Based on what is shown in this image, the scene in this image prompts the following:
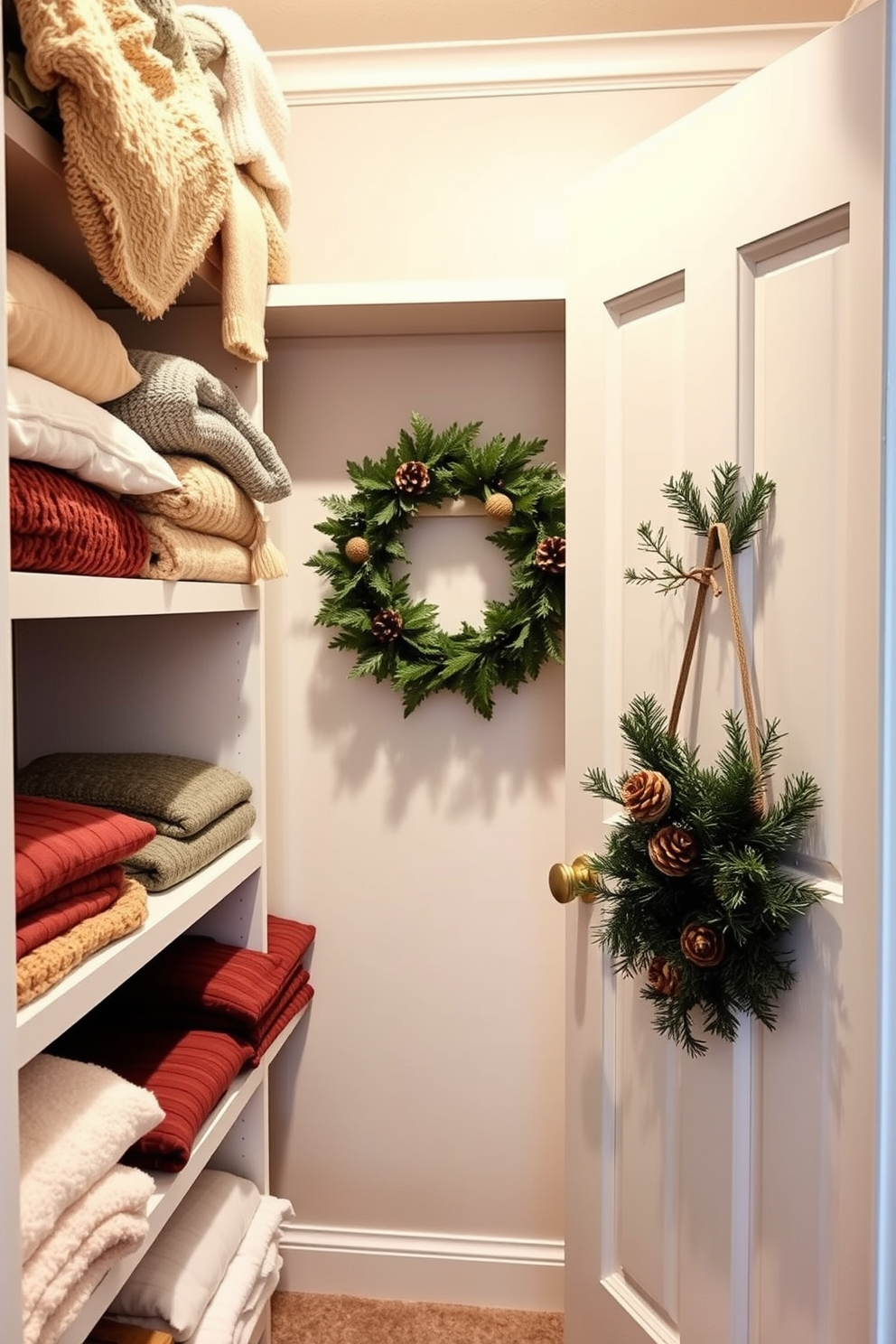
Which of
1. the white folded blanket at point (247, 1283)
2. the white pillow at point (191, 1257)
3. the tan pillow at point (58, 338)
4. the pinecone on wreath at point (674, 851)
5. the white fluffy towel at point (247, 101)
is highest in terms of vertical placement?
the white fluffy towel at point (247, 101)

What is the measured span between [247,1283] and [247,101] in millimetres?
Result: 1657

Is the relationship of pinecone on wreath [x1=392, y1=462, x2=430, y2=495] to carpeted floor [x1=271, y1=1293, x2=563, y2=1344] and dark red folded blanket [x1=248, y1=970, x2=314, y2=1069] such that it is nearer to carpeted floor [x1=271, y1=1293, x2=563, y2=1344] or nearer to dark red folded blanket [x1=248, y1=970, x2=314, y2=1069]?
dark red folded blanket [x1=248, y1=970, x2=314, y2=1069]

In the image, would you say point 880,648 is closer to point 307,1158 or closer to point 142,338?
point 142,338

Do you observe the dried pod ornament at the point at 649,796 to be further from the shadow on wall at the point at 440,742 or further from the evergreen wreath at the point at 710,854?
the shadow on wall at the point at 440,742

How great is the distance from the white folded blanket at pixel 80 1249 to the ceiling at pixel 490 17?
1.76 metres

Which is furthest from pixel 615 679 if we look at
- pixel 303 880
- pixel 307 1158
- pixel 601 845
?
pixel 307 1158

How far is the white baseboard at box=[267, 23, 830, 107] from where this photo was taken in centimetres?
171

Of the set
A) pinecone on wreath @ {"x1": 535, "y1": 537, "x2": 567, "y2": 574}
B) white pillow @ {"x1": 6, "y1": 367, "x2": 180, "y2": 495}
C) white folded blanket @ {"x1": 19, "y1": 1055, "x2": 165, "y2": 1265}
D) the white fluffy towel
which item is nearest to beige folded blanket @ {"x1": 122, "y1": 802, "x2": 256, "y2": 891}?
white folded blanket @ {"x1": 19, "y1": 1055, "x2": 165, "y2": 1265}

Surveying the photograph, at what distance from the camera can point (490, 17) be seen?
1.68m

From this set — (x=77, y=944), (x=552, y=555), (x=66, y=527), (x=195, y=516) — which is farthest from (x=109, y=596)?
(x=552, y=555)

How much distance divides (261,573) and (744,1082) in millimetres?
957

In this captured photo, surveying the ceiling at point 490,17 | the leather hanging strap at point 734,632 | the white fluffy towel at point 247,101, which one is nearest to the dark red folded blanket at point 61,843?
the leather hanging strap at point 734,632

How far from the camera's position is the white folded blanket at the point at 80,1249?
2.84 feet

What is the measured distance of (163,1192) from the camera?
1.16 m
